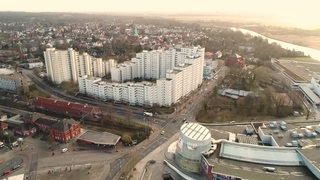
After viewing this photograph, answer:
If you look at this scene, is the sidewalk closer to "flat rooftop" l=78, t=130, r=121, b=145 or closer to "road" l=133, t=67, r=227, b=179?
"road" l=133, t=67, r=227, b=179

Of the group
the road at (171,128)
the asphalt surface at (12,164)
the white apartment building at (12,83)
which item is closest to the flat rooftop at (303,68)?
the road at (171,128)

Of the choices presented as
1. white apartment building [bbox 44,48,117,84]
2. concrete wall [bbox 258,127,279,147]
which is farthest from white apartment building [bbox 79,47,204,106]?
concrete wall [bbox 258,127,279,147]

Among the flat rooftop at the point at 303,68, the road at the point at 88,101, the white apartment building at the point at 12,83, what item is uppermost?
the flat rooftop at the point at 303,68

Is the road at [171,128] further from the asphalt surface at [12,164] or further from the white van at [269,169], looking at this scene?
the asphalt surface at [12,164]

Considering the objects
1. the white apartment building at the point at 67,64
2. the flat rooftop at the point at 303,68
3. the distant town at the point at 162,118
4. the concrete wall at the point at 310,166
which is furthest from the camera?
the flat rooftop at the point at 303,68

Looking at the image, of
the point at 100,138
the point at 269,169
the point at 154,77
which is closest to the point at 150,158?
the point at 100,138

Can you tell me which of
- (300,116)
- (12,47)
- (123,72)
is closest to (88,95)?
(123,72)

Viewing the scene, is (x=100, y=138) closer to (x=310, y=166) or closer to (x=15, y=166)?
(x=15, y=166)
